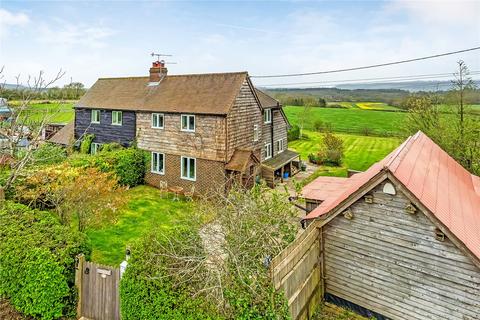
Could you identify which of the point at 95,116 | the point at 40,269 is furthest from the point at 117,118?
the point at 40,269

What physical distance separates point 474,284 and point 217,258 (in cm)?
598

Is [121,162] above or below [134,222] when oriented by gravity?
above

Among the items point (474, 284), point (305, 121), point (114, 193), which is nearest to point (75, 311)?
point (114, 193)

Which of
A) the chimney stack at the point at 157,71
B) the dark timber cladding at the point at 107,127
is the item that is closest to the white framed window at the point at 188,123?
the dark timber cladding at the point at 107,127

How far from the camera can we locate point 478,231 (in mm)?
8539

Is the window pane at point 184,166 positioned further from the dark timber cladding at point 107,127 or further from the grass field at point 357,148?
the grass field at point 357,148

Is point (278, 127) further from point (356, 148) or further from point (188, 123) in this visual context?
point (356, 148)

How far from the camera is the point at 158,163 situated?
22.5m

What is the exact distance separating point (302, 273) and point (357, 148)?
34986mm

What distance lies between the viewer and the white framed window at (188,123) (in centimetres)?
2036

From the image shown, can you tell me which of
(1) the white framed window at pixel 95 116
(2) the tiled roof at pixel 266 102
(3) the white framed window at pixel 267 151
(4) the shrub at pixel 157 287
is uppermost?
(2) the tiled roof at pixel 266 102

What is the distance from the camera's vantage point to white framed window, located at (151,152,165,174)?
22.2 meters

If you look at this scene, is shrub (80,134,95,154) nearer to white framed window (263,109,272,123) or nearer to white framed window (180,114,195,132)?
white framed window (180,114,195,132)

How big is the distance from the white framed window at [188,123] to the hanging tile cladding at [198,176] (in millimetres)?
2112
